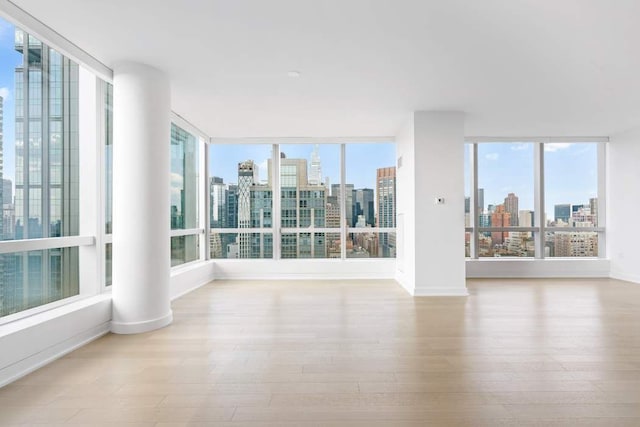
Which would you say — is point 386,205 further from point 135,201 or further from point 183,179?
point 135,201

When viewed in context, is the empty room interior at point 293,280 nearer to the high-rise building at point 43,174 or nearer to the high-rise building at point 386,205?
the high-rise building at point 43,174

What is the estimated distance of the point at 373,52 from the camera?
349 centimetres

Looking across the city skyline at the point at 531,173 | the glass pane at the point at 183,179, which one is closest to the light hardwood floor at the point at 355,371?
the glass pane at the point at 183,179

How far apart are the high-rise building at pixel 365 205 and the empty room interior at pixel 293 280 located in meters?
0.80

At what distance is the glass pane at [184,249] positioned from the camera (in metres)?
6.13

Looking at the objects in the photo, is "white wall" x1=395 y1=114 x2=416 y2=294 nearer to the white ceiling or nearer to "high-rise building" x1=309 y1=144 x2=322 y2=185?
the white ceiling

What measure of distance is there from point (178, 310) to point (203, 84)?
115 inches

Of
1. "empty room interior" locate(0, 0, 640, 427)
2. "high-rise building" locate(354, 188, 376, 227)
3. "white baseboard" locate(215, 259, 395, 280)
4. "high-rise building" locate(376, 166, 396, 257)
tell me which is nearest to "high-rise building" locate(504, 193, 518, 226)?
"empty room interior" locate(0, 0, 640, 427)

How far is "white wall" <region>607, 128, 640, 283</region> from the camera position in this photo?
21.8 ft

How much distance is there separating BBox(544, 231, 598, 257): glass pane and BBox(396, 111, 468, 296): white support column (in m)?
3.16

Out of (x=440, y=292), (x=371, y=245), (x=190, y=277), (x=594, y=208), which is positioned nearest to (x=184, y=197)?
(x=190, y=277)

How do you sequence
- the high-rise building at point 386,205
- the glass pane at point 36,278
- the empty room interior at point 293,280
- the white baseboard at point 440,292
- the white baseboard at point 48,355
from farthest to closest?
the high-rise building at point 386,205 → the white baseboard at point 440,292 → the glass pane at point 36,278 → the white baseboard at point 48,355 → the empty room interior at point 293,280

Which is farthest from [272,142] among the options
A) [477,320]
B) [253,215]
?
[477,320]

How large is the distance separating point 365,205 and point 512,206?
120 inches
